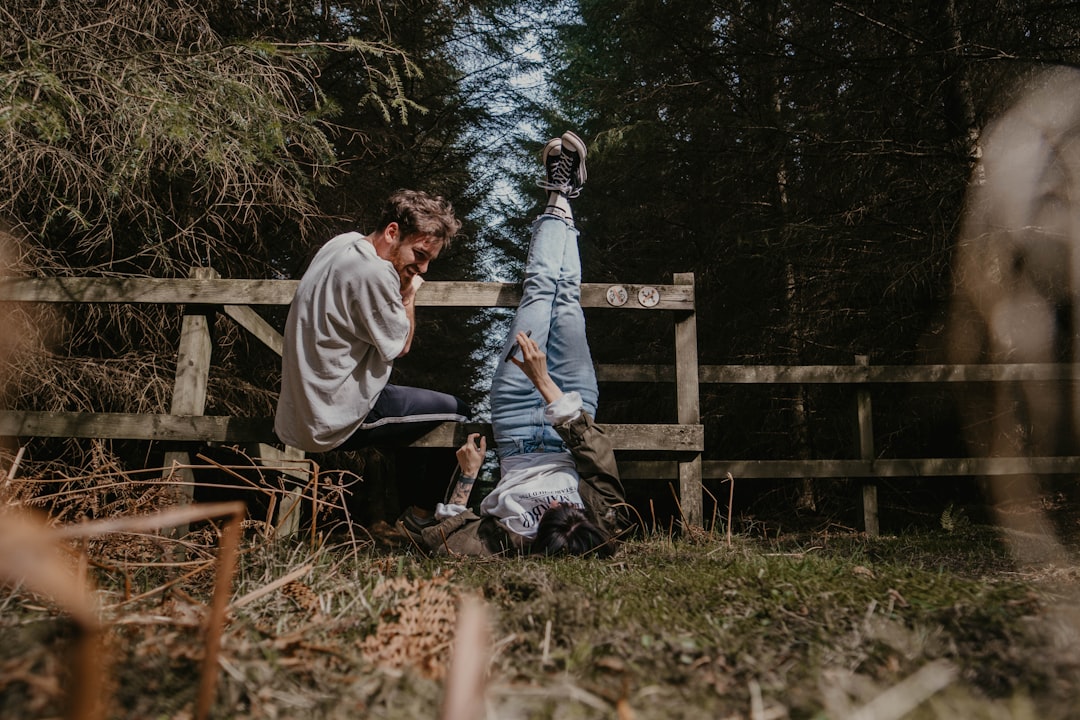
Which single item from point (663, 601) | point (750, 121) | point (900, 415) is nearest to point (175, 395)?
point (663, 601)

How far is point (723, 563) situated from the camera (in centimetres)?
230

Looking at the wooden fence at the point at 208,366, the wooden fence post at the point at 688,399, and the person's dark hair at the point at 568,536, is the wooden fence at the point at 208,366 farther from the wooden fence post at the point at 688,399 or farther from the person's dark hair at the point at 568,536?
the person's dark hair at the point at 568,536

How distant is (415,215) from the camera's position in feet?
12.7

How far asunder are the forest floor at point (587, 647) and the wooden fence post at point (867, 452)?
3824 millimetres

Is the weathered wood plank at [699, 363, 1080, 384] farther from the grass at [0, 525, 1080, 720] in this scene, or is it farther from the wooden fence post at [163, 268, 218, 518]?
the grass at [0, 525, 1080, 720]

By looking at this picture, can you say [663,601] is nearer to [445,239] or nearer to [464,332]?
[445,239]

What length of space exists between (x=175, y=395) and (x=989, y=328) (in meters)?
6.24

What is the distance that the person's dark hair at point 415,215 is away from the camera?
153 inches

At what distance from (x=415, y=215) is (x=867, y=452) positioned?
3906 mm

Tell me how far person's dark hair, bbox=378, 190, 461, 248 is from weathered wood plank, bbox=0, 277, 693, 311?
12.4 inches

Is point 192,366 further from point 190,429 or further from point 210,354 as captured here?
point 190,429

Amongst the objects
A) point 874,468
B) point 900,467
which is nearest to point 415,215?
point 874,468

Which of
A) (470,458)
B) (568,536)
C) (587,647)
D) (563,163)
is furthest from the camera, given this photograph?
(563,163)

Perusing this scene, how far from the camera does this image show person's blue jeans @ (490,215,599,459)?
379cm
